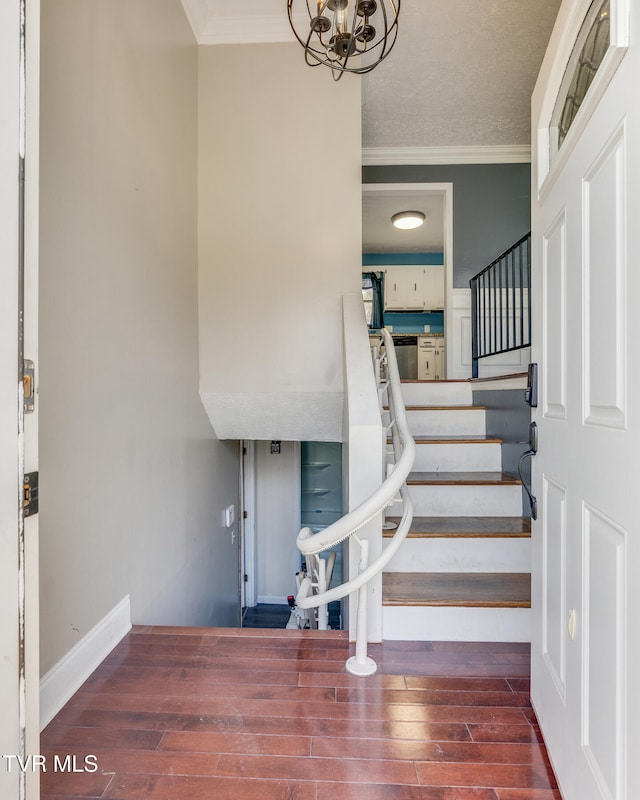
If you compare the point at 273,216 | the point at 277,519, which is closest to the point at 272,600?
the point at 277,519

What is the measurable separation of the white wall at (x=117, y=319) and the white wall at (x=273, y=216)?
0.18m

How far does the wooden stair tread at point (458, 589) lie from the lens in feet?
5.84

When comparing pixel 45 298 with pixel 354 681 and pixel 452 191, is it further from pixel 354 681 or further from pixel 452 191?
pixel 452 191

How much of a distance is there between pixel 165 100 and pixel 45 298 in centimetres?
156

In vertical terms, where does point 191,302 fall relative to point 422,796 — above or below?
above

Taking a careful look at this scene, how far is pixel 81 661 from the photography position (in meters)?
1.48

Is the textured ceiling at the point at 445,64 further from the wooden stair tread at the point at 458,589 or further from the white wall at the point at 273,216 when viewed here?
the wooden stair tread at the point at 458,589

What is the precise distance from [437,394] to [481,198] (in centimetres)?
234

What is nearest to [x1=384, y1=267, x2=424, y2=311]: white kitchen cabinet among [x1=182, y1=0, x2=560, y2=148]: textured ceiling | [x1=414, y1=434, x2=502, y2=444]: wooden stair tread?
[x1=182, y1=0, x2=560, y2=148]: textured ceiling

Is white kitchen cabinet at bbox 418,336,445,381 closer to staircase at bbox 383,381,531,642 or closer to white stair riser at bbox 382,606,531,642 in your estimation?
staircase at bbox 383,381,531,642

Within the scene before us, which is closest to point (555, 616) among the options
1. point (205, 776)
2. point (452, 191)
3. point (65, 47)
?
point (205, 776)
